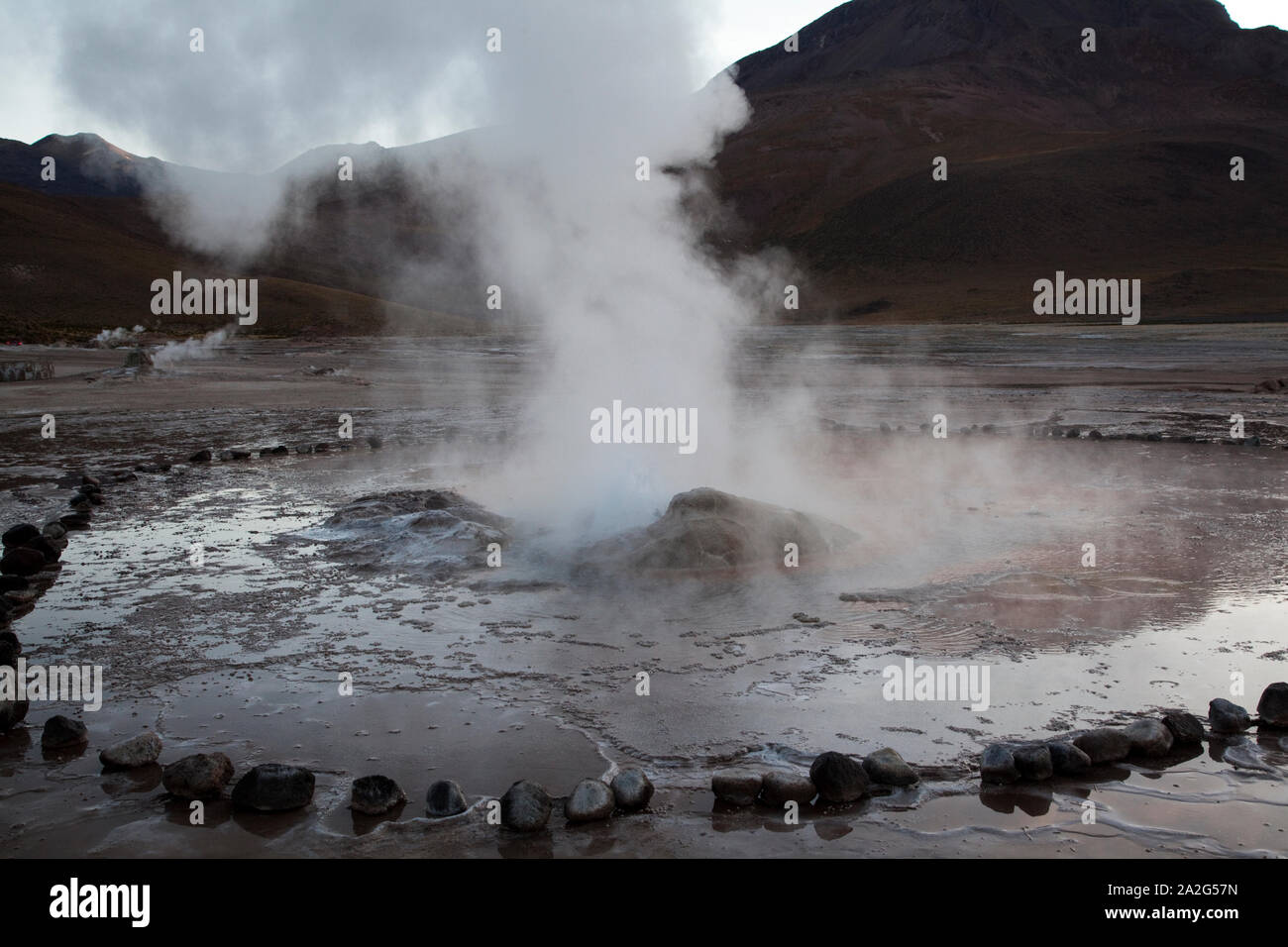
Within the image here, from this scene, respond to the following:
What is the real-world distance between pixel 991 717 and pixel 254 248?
10205 cm

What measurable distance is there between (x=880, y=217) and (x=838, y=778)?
96603 millimetres

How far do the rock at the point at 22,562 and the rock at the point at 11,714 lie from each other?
2.91 metres

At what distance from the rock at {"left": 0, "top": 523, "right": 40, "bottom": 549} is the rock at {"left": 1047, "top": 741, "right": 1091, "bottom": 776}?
7.38 meters

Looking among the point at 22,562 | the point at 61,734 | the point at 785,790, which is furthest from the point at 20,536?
the point at 785,790

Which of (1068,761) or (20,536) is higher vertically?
(20,536)

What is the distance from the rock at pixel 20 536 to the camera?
8.22 m

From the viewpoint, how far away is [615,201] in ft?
37.0

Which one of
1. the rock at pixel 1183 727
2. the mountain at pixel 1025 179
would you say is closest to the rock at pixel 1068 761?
the rock at pixel 1183 727

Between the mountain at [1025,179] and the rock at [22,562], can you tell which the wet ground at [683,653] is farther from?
the mountain at [1025,179]

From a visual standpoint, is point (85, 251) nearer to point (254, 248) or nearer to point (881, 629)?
point (254, 248)

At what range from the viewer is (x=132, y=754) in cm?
465

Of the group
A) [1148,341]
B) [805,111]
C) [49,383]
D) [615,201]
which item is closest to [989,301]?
[1148,341]

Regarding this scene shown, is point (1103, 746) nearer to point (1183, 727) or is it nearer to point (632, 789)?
point (1183, 727)

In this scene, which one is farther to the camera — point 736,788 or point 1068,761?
point 1068,761
